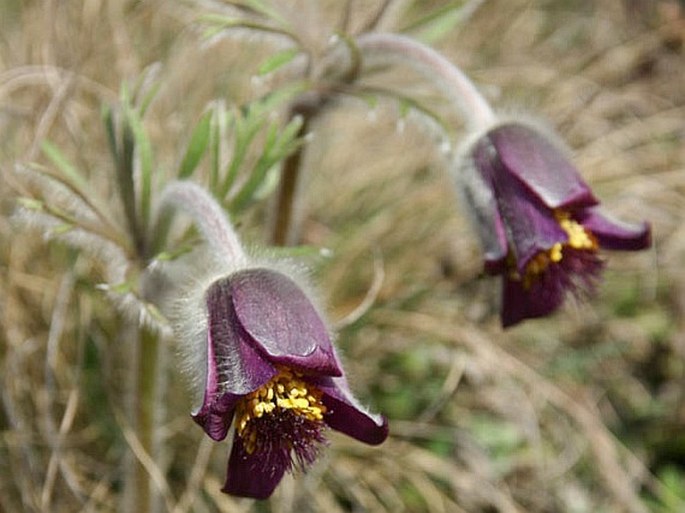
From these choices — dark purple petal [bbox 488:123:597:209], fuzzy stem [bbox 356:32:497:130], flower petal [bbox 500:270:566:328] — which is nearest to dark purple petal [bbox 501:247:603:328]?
flower petal [bbox 500:270:566:328]

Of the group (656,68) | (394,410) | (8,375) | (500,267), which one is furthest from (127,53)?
(656,68)

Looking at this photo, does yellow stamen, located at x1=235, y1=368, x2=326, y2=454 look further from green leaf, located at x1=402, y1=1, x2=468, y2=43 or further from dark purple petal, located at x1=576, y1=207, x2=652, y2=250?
green leaf, located at x1=402, y1=1, x2=468, y2=43

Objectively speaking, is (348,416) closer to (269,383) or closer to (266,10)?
(269,383)

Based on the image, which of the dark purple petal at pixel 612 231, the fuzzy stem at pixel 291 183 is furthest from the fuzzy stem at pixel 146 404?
the dark purple petal at pixel 612 231

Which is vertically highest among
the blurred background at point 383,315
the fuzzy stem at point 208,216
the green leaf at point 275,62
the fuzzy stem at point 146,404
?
the green leaf at point 275,62

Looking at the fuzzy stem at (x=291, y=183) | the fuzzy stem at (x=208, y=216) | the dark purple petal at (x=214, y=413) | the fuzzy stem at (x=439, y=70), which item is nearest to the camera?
the dark purple petal at (x=214, y=413)

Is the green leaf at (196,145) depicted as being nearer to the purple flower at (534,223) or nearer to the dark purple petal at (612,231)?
the purple flower at (534,223)

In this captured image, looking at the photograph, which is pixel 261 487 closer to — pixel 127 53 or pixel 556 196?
pixel 556 196
